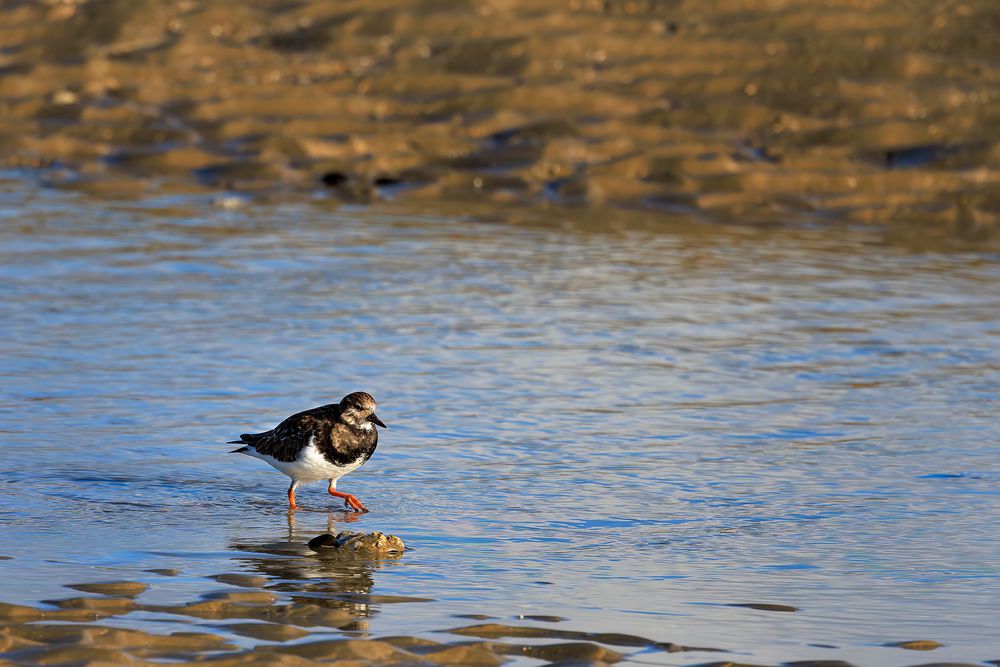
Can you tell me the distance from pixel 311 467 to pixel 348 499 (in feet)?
0.98

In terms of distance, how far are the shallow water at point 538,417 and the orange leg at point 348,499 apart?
0.08 metres

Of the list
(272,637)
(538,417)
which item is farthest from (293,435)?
(272,637)

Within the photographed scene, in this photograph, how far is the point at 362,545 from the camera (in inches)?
307

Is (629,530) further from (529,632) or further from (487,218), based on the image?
(487,218)

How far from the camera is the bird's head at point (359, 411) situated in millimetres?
8891

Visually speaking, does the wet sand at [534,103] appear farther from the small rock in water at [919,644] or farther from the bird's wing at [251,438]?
the small rock in water at [919,644]

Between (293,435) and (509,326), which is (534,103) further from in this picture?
(293,435)

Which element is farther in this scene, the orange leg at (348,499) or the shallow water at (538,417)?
the orange leg at (348,499)

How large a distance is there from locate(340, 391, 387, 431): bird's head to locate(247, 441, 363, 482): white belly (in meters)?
0.19

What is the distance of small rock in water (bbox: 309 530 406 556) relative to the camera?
7.79 m

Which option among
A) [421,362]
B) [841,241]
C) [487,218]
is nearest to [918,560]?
[421,362]

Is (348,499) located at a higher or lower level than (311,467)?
lower

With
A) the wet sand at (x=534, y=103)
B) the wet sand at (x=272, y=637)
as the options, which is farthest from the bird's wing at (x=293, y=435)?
the wet sand at (x=534, y=103)

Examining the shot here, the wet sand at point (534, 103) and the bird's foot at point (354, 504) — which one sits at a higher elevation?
the wet sand at point (534, 103)
